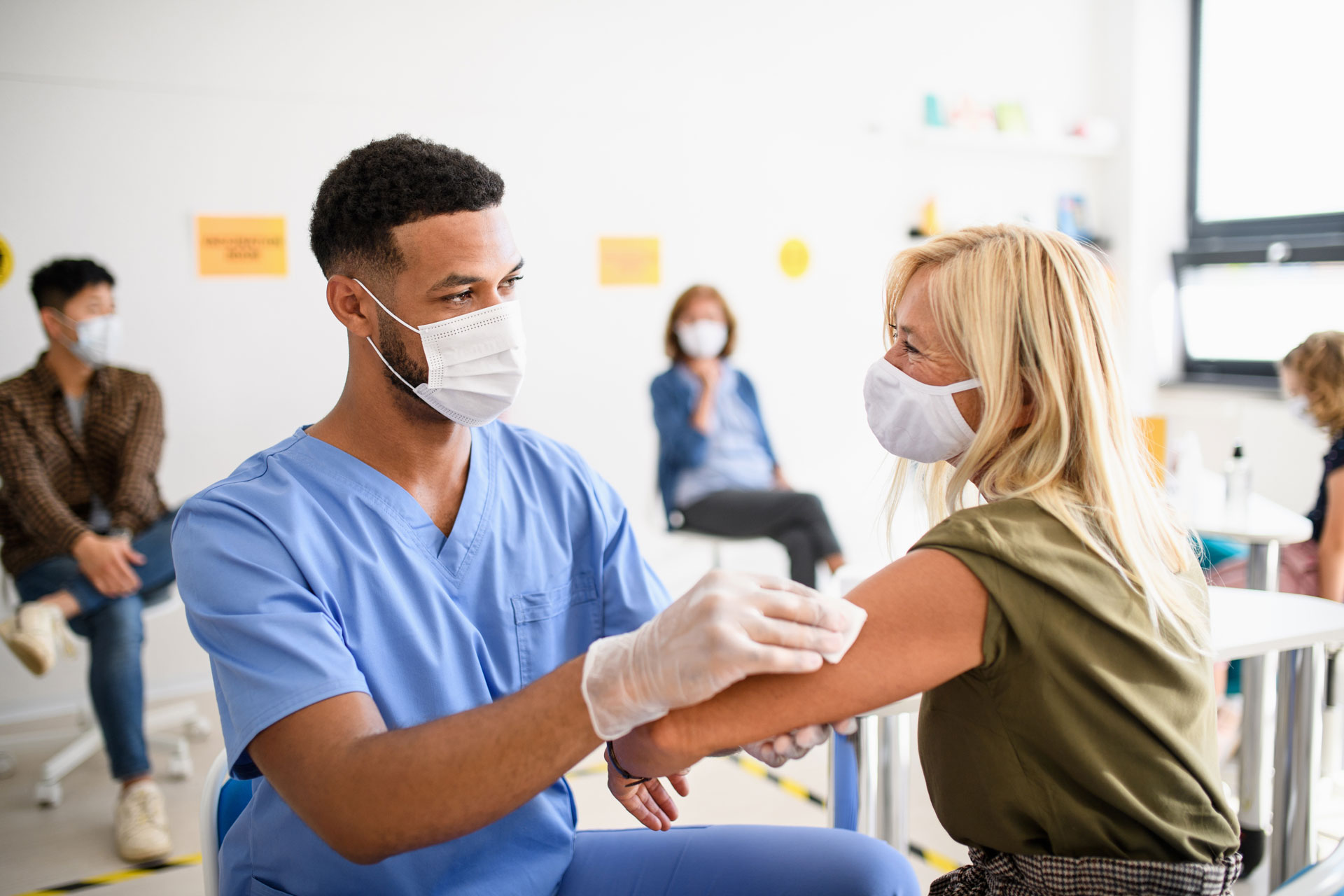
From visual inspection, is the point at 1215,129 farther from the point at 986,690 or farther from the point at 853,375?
the point at 986,690

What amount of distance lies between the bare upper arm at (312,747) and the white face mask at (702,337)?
2856mm

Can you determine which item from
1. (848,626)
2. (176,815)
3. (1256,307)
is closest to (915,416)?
(848,626)

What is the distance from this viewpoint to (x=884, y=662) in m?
0.90

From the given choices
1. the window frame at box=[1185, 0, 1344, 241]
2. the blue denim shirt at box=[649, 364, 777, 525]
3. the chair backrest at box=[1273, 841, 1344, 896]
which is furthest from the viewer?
the window frame at box=[1185, 0, 1344, 241]

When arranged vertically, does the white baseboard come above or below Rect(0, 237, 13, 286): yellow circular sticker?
below

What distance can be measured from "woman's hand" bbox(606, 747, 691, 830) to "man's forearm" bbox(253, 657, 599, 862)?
0.28 meters

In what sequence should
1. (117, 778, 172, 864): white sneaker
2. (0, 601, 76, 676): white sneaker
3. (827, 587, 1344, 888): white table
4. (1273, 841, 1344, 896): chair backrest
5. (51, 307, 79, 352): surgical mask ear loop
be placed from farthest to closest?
(51, 307, 79, 352): surgical mask ear loop < (0, 601, 76, 676): white sneaker < (117, 778, 172, 864): white sneaker < (827, 587, 1344, 888): white table < (1273, 841, 1344, 896): chair backrest

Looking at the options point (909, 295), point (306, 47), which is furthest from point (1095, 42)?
point (909, 295)

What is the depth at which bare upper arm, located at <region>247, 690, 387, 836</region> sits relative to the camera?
35.0 inches

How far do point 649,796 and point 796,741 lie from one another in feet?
1.13

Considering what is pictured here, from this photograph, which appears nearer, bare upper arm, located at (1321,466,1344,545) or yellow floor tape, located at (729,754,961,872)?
yellow floor tape, located at (729,754,961,872)

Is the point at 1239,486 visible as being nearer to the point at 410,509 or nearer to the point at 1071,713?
the point at 1071,713

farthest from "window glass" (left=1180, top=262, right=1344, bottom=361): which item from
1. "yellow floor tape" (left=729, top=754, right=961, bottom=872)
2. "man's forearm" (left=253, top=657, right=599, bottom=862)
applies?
"man's forearm" (left=253, top=657, right=599, bottom=862)

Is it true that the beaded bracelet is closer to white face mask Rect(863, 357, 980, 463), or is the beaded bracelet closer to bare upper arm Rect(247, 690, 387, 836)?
bare upper arm Rect(247, 690, 387, 836)
